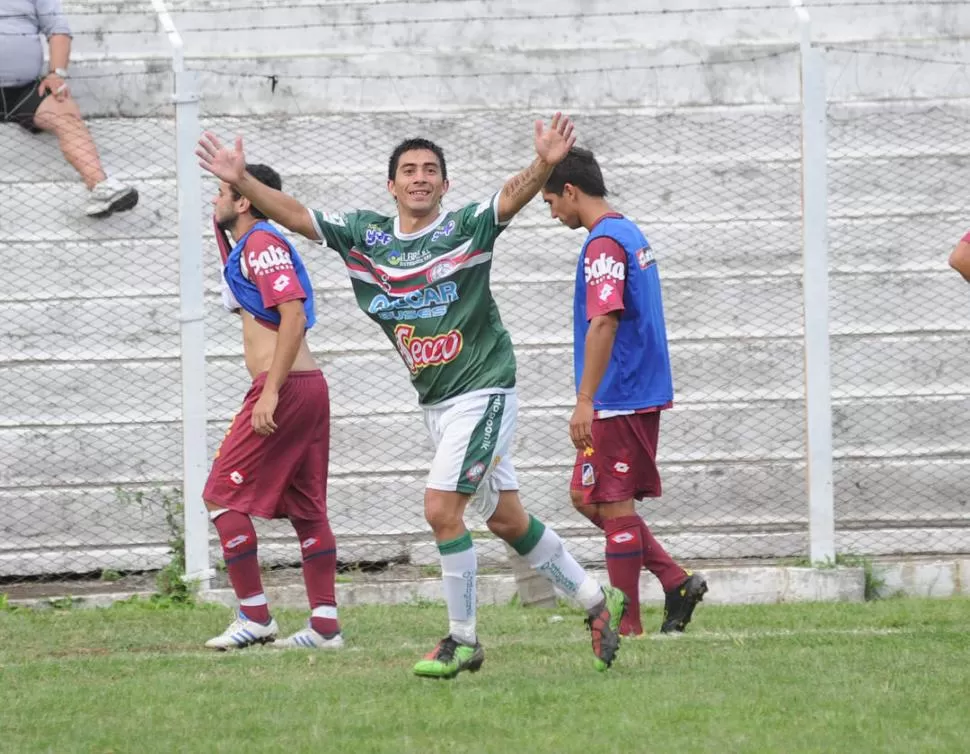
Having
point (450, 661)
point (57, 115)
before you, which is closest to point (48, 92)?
point (57, 115)

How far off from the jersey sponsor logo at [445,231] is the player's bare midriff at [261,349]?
132 cm

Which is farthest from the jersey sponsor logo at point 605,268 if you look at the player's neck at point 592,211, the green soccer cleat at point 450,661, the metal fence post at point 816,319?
the metal fence post at point 816,319

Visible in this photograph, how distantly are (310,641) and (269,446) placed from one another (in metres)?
0.86

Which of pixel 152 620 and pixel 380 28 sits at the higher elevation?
pixel 380 28

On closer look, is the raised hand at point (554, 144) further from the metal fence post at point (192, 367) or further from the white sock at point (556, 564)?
the metal fence post at point (192, 367)

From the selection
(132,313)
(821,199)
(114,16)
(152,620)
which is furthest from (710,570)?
(114,16)

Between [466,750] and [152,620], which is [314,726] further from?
[152,620]

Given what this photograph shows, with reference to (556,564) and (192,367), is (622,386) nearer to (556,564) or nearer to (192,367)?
(556,564)

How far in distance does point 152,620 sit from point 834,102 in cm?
529

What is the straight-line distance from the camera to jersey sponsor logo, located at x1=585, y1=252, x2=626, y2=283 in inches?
270

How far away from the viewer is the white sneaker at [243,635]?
7242mm

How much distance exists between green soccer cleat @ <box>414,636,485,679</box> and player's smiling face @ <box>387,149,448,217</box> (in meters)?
1.60

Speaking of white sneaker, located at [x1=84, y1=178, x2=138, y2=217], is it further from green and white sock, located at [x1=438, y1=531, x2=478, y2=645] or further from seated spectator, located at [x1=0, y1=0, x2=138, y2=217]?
green and white sock, located at [x1=438, y1=531, x2=478, y2=645]

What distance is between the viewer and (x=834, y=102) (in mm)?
10531
